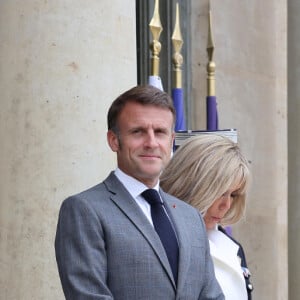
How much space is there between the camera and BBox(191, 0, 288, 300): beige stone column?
6.61 metres

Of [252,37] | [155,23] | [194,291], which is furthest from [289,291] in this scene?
[194,291]

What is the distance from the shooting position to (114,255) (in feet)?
8.34

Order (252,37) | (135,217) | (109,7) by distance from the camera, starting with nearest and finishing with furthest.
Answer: (135,217)
(109,7)
(252,37)

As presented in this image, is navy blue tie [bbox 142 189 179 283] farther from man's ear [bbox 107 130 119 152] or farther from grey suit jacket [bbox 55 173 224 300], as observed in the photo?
man's ear [bbox 107 130 119 152]

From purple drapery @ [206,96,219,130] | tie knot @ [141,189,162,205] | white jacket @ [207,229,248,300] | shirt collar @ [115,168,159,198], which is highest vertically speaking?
purple drapery @ [206,96,219,130]

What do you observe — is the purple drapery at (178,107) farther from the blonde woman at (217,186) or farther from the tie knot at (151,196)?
the tie knot at (151,196)

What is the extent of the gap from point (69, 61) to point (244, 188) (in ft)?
4.37

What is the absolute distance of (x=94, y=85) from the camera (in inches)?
168

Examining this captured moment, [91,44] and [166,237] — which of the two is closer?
[166,237]

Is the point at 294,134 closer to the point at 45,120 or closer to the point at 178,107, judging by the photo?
the point at 178,107

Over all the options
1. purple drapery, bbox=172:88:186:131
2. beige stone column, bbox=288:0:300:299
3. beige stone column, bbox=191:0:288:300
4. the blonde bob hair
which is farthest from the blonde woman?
beige stone column, bbox=288:0:300:299

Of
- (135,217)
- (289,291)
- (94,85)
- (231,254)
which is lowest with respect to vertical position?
(289,291)

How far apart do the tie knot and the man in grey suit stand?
1 centimetres

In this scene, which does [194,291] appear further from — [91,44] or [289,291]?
[289,291]
